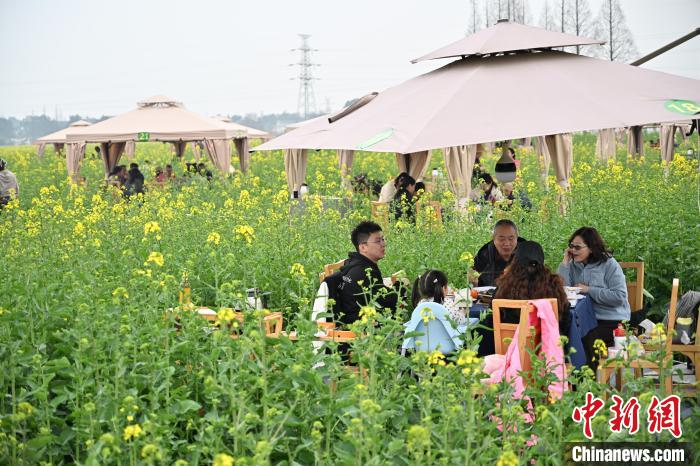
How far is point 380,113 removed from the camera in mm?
6062

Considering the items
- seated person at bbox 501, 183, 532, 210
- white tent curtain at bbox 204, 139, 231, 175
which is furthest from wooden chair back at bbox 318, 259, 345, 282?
white tent curtain at bbox 204, 139, 231, 175

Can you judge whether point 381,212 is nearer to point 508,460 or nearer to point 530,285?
point 530,285

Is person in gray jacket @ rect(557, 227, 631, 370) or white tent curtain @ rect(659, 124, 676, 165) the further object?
white tent curtain @ rect(659, 124, 676, 165)

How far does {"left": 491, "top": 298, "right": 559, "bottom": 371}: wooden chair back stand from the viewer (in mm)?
5070

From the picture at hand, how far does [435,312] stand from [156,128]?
1623 centimetres

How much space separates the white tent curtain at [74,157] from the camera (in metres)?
22.7

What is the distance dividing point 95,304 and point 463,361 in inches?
82.5

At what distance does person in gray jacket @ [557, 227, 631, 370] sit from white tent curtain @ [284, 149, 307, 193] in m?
7.87

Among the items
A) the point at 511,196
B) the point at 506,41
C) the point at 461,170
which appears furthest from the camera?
the point at 461,170

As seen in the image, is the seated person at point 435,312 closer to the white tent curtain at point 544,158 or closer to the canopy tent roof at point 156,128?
the white tent curtain at point 544,158

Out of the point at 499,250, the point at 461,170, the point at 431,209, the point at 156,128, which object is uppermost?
the point at 156,128

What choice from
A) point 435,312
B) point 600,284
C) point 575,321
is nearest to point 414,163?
point 600,284

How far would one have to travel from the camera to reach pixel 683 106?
524 centimetres

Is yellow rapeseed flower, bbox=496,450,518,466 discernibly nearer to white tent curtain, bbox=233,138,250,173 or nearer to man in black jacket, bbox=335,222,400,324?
man in black jacket, bbox=335,222,400,324
